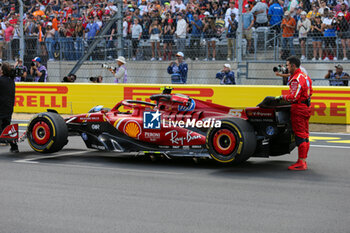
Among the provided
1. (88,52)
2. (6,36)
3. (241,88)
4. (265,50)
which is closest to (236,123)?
(241,88)

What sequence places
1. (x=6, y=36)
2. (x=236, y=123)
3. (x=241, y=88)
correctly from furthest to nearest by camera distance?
(x=6, y=36), (x=241, y=88), (x=236, y=123)

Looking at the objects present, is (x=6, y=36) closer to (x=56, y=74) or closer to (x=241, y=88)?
(x=56, y=74)

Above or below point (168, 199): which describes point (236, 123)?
above

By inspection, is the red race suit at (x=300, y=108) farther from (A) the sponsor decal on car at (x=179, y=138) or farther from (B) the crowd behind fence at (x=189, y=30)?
(B) the crowd behind fence at (x=189, y=30)

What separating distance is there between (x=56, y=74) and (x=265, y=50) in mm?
7118

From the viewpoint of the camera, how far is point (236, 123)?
8.05 meters

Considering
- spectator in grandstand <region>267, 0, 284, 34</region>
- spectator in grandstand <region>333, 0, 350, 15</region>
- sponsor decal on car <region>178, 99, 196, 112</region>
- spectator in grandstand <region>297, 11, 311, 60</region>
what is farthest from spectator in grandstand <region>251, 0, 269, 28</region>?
sponsor decal on car <region>178, 99, 196, 112</region>

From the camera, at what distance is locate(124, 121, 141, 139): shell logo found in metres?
8.90

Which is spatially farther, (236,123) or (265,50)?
(265,50)

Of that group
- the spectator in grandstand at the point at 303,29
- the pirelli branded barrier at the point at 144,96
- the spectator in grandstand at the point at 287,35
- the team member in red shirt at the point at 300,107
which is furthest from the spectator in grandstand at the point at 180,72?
the team member in red shirt at the point at 300,107

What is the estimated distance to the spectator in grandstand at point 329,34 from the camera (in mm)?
15141

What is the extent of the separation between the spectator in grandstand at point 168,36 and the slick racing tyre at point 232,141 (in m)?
8.91

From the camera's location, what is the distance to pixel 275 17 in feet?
52.5

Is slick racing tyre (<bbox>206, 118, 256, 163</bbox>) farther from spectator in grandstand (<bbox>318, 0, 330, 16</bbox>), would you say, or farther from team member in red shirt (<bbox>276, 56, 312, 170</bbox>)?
spectator in grandstand (<bbox>318, 0, 330, 16</bbox>)
